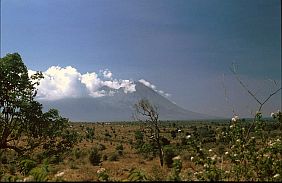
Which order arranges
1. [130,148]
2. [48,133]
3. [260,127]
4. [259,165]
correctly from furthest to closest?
[130,148] → [48,133] → [260,127] → [259,165]

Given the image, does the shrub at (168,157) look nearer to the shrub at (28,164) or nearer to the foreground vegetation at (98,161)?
the foreground vegetation at (98,161)

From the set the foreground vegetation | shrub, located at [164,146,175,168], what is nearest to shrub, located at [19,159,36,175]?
the foreground vegetation

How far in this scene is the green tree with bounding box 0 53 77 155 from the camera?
19656 mm

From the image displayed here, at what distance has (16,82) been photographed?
65.1ft

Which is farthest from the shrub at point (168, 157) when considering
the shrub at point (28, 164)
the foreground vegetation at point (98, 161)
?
the shrub at point (28, 164)

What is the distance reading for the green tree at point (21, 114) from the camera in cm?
1966

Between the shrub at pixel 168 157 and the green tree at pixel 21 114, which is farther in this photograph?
the shrub at pixel 168 157

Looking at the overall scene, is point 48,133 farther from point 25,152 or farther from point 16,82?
point 16,82

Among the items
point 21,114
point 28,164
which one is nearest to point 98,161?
point 21,114

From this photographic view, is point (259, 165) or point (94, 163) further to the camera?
point (94, 163)

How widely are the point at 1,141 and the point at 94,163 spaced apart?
87.9 ft

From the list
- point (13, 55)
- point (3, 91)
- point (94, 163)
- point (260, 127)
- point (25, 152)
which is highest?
point (13, 55)

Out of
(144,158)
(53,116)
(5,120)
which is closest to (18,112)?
(5,120)

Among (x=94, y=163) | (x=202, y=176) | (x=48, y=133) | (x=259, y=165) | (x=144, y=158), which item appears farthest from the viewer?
(x=144, y=158)
